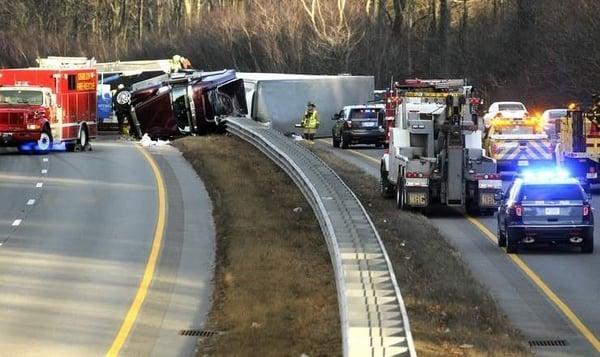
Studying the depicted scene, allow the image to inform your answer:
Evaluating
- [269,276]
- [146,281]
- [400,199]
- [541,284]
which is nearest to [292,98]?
[400,199]

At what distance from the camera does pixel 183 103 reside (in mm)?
50438

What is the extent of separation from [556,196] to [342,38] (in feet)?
209

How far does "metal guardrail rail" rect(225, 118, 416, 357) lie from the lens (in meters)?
12.4

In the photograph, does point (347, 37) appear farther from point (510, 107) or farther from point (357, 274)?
point (357, 274)

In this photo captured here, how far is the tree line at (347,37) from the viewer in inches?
2576

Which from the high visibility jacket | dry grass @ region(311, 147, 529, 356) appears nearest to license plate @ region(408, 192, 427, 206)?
dry grass @ region(311, 147, 529, 356)

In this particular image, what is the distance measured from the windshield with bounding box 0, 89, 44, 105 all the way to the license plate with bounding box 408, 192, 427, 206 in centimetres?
1771

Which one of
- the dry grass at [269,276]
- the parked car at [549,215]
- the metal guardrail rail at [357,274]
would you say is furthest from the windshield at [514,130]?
the parked car at [549,215]

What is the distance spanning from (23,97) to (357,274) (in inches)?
1148

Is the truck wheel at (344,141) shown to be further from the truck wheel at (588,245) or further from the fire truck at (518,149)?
the truck wheel at (588,245)

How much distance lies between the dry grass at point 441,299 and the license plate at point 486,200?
253 cm

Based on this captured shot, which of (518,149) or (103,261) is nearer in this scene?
(103,261)

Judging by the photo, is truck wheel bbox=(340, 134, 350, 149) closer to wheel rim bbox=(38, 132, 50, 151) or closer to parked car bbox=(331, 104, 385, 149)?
parked car bbox=(331, 104, 385, 149)

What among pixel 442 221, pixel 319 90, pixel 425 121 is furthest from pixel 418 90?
pixel 319 90
